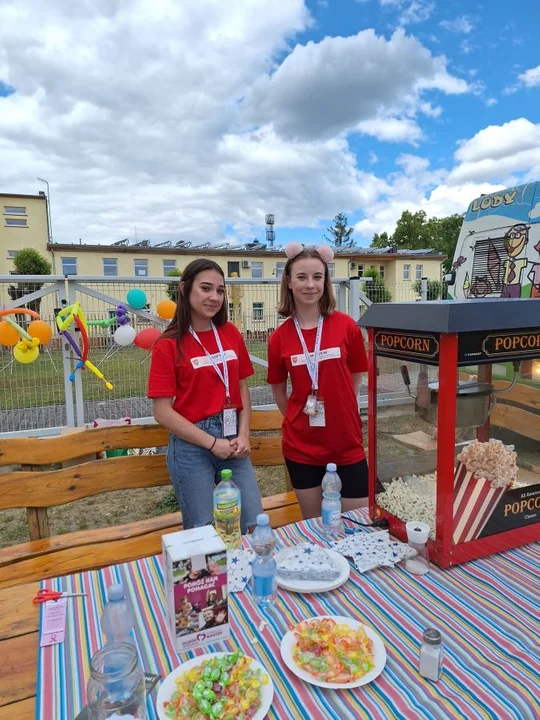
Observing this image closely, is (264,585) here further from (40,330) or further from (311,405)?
(40,330)

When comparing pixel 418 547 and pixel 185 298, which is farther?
pixel 185 298

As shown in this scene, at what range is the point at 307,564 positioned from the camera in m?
1.45

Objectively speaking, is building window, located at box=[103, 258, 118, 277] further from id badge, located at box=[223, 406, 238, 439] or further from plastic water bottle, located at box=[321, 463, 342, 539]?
plastic water bottle, located at box=[321, 463, 342, 539]

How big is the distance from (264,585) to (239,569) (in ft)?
0.60

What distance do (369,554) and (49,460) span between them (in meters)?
1.77

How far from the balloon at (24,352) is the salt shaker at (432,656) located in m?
4.27

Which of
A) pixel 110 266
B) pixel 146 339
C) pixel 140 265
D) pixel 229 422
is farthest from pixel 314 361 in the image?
pixel 110 266

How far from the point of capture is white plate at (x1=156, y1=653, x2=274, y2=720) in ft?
3.11

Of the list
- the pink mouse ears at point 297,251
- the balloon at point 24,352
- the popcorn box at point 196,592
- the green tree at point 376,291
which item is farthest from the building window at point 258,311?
the popcorn box at point 196,592

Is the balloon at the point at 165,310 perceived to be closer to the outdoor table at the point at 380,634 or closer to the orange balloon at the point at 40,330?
the orange balloon at the point at 40,330

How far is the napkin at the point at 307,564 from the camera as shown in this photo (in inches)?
55.2

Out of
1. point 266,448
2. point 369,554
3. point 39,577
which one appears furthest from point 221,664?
point 266,448

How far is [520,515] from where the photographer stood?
158 cm

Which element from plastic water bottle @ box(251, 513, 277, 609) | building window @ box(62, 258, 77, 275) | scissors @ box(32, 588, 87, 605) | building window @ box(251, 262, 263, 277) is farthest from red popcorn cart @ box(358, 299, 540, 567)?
building window @ box(62, 258, 77, 275)
